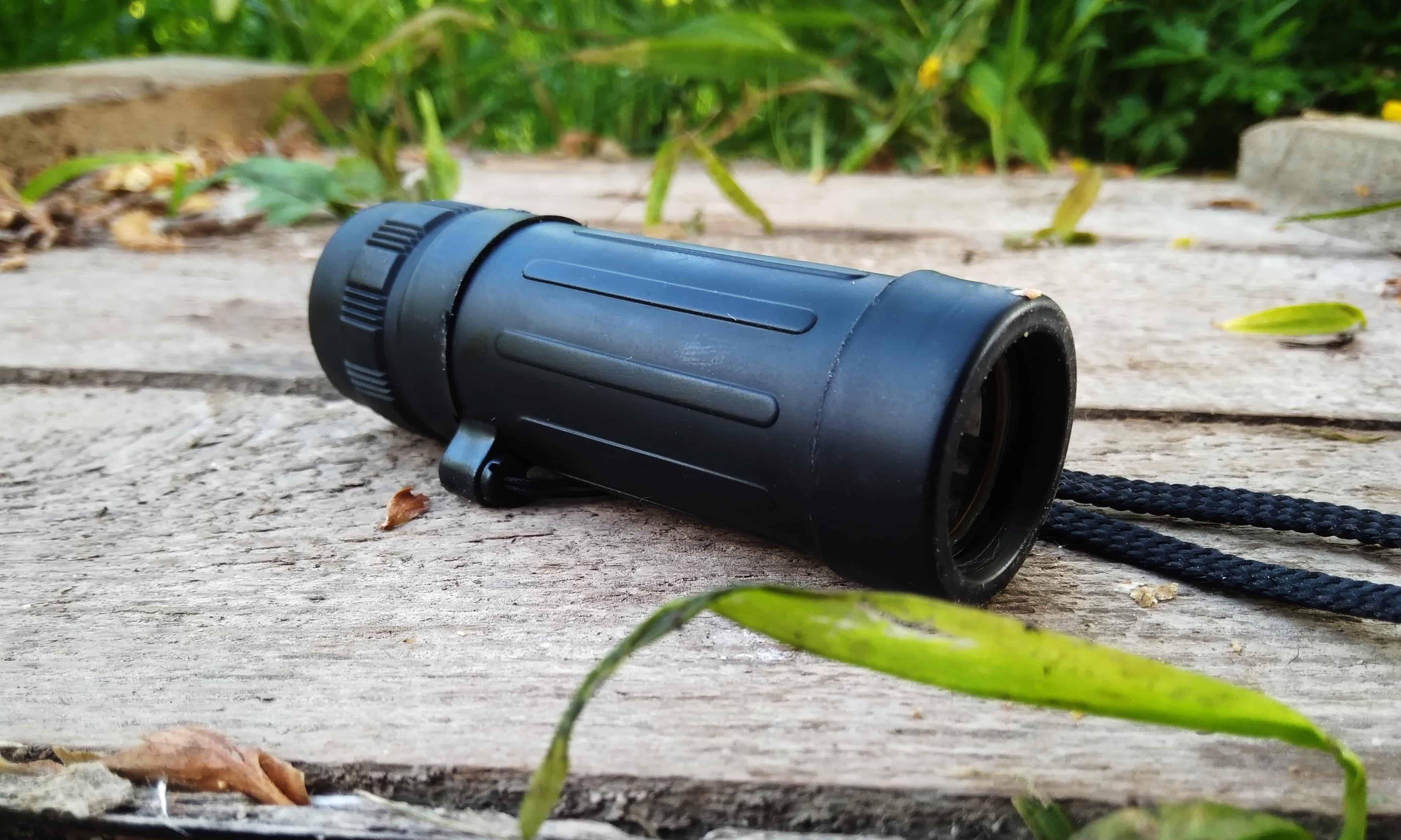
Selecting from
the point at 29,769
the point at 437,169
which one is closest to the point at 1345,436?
the point at 29,769

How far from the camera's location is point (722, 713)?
58 centimetres

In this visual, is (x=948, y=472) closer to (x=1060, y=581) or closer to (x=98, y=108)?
(x=1060, y=581)

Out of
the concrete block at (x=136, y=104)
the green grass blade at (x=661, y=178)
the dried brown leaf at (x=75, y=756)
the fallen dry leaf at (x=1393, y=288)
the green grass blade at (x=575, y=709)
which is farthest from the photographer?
the concrete block at (x=136, y=104)

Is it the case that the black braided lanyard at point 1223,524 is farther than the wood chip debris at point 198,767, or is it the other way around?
the black braided lanyard at point 1223,524

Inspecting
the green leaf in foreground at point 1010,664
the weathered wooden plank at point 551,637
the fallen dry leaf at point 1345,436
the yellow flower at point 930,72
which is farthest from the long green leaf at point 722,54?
the green leaf in foreground at point 1010,664

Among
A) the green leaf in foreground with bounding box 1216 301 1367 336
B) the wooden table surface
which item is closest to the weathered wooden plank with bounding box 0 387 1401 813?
the wooden table surface

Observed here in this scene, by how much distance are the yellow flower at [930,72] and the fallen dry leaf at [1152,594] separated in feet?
5.18

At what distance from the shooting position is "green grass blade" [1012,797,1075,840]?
0.49 metres

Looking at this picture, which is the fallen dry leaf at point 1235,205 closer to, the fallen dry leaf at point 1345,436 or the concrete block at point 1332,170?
the concrete block at point 1332,170

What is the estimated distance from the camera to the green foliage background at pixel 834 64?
1.99 metres

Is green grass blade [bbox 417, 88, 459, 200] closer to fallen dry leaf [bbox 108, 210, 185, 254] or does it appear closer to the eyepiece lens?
fallen dry leaf [bbox 108, 210, 185, 254]

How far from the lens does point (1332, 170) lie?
158cm

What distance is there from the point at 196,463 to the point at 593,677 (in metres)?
0.61

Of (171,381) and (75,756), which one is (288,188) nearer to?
(171,381)
